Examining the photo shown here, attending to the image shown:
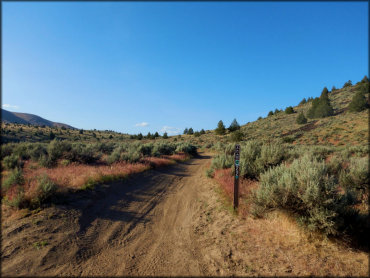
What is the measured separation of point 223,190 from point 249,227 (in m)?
3.16

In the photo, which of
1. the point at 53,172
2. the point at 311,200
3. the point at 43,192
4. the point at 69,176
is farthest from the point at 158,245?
the point at 53,172

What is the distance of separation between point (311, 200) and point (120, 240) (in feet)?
16.0

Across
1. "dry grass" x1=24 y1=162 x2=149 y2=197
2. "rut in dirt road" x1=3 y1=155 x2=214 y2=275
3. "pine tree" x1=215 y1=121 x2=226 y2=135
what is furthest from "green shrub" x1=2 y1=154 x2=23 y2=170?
"pine tree" x1=215 y1=121 x2=226 y2=135

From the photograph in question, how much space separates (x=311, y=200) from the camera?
12.9 feet

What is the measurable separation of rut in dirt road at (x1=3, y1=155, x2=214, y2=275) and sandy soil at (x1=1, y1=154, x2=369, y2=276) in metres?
0.02

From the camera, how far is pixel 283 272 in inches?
121

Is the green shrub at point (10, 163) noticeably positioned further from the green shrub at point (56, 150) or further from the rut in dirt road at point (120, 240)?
the rut in dirt road at point (120, 240)

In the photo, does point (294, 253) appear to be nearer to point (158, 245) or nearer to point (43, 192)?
point (158, 245)

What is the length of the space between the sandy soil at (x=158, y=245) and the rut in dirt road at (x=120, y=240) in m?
0.02

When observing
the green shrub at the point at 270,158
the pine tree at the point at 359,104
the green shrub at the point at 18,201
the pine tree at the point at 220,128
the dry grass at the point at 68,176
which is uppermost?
the pine tree at the point at 359,104

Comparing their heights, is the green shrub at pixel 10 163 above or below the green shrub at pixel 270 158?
below

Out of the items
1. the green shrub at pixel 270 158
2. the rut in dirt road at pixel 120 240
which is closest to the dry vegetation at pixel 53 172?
the rut in dirt road at pixel 120 240

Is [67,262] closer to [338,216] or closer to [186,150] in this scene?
[338,216]

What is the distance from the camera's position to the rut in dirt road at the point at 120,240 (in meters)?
3.36
